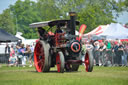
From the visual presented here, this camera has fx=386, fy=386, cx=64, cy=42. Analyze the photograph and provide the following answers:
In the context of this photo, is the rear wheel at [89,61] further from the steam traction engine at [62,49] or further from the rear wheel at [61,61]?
the rear wheel at [61,61]

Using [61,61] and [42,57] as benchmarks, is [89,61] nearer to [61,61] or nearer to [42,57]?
[61,61]

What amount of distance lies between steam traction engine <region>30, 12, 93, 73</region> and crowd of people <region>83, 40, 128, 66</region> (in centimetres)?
593

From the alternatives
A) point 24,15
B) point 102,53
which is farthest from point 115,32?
point 24,15

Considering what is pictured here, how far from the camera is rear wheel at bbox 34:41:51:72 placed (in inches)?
651

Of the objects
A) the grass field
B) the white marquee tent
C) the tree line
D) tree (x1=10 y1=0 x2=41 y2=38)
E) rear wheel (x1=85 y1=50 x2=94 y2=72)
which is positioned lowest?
the grass field

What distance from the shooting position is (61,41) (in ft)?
54.4

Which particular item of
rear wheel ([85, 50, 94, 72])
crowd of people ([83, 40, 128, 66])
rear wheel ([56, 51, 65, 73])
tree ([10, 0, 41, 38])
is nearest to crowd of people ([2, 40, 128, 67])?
crowd of people ([83, 40, 128, 66])

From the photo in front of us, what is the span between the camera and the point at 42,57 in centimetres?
1734

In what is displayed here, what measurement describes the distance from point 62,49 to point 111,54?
23.6 ft

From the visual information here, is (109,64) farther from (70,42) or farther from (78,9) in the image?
(78,9)

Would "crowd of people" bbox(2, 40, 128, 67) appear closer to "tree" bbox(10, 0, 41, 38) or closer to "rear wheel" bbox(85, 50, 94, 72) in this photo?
"rear wheel" bbox(85, 50, 94, 72)

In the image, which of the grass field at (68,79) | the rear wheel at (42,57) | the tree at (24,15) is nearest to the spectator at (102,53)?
the rear wheel at (42,57)

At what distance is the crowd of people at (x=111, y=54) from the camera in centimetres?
2262

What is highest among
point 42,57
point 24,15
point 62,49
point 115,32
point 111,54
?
point 24,15
